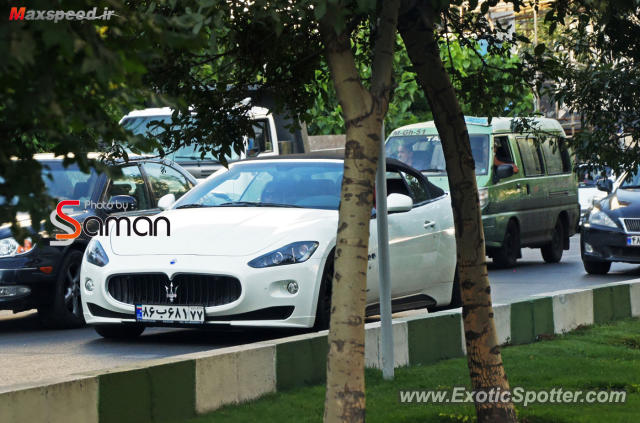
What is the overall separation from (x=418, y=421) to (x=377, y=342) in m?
1.69

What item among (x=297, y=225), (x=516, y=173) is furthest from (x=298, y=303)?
(x=516, y=173)

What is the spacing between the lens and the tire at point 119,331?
376 inches

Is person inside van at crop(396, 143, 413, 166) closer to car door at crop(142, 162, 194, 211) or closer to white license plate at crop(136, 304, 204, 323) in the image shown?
car door at crop(142, 162, 194, 211)

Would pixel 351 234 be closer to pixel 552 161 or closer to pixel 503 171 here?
pixel 503 171

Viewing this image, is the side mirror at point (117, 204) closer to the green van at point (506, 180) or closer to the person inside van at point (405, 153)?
the green van at point (506, 180)

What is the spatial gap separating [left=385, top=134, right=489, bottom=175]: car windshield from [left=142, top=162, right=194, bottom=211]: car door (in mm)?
5451

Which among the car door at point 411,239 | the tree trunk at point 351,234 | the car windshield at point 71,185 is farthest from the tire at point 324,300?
the tree trunk at point 351,234

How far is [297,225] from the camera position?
8.97 m

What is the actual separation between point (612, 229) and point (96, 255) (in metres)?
9.12

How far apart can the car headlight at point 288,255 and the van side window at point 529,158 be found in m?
10.3

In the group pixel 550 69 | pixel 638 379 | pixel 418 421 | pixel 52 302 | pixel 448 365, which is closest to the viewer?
pixel 418 421

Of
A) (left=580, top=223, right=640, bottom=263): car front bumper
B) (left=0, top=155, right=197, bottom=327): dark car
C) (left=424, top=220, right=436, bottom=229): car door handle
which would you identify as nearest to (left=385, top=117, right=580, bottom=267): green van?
(left=580, top=223, right=640, bottom=263): car front bumper

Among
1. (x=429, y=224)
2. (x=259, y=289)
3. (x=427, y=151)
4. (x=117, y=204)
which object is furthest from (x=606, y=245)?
(x=259, y=289)

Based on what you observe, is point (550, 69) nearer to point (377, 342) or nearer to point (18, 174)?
point (377, 342)
